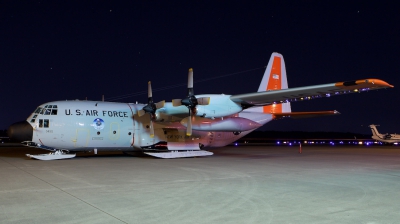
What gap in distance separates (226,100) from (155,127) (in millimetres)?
4793

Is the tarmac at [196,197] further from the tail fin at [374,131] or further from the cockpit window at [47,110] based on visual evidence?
the tail fin at [374,131]

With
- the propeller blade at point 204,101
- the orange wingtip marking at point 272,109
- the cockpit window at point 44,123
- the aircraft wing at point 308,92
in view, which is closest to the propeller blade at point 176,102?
the propeller blade at point 204,101

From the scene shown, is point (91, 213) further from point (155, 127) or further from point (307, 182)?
point (155, 127)

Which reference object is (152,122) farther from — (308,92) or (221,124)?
(308,92)

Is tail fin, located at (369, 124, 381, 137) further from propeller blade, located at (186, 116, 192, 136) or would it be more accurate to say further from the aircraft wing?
propeller blade, located at (186, 116, 192, 136)

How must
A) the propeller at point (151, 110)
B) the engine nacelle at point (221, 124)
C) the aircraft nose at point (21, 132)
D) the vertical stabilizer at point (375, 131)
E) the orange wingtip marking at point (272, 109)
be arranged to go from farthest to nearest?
the vertical stabilizer at point (375, 131), the orange wingtip marking at point (272, 109), the engine nacelle at point (221, 124), the propeller at point (151, 110), the aircraft nose at point (21, 132)

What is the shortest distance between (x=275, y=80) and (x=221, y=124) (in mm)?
6159

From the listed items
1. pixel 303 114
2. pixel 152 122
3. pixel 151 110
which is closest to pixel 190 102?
pixel 151 110

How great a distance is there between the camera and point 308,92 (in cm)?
1580

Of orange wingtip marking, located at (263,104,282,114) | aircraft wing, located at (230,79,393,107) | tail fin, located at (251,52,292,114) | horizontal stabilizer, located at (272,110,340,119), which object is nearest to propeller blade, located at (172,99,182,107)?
aircraft wing, located at (230,79,393,107)

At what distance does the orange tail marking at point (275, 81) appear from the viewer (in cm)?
2281

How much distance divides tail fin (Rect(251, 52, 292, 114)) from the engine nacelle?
2457 mm

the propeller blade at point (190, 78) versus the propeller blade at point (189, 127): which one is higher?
the propeller blade at point (190, 78)

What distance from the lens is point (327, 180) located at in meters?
10.8
